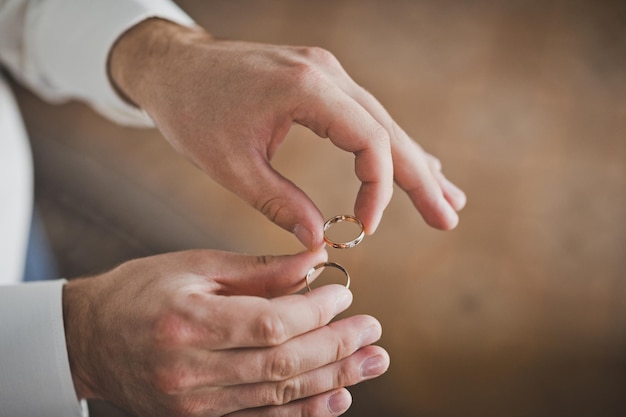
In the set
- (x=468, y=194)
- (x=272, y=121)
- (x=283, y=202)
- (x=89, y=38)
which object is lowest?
(x=283, y=202)

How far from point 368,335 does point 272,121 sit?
310mm

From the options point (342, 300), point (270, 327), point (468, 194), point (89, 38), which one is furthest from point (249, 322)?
point (468, 194)

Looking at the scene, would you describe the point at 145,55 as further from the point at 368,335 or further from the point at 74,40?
the point at 368,335

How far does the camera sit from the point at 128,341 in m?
0.75

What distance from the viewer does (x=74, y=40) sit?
3.79ft

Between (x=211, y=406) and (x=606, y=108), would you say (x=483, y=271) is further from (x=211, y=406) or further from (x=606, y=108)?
(x=211, y=406)

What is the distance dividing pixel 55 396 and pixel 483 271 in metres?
1.44

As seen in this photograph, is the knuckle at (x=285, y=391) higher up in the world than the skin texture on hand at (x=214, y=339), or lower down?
lower down

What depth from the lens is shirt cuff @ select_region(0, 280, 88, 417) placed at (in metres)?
0.81

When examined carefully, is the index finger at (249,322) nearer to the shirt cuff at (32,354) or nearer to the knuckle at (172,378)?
the knuckle at (172,378)

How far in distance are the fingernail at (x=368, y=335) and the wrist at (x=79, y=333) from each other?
1.12 feet

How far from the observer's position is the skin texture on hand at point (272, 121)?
83cm

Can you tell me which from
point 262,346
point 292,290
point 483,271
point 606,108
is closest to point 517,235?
point 483,271

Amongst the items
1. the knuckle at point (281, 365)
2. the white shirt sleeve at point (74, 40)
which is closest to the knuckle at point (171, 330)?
the knuckle at point (281, 365)
